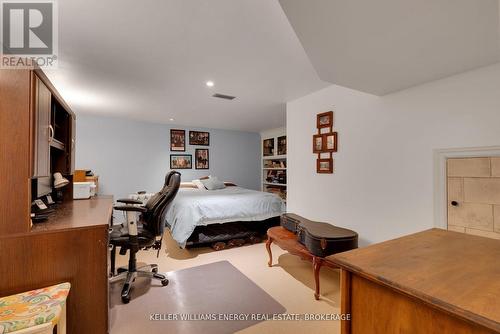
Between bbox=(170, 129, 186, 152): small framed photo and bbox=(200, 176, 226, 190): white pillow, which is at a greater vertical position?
bbox=(170, 129, 186, 152): small framed photo

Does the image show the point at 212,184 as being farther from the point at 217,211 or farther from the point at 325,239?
the point at 325,239

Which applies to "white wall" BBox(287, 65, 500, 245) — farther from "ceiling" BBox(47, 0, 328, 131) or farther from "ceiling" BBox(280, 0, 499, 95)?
"ceiling" BBox(47, 0, 328, 131)

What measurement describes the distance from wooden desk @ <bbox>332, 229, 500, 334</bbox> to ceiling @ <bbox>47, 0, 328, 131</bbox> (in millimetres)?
1619

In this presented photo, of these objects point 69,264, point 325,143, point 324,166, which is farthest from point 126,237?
point 325,143

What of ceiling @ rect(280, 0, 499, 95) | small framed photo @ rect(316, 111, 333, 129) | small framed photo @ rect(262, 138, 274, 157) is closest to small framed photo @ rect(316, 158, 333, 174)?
small framed photo @ rect(316, 111, 333, 129)

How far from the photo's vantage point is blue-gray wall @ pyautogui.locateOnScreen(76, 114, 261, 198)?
487cm

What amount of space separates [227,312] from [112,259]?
157cm

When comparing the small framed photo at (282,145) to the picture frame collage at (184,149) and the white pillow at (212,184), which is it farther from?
the picture frame collage at (184,149)

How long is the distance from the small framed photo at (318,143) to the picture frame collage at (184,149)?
11.7ft

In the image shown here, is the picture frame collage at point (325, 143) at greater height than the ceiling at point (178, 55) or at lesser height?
lesser

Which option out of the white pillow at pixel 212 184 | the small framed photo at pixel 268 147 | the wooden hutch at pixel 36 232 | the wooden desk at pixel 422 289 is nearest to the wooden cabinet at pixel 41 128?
the wooden hutch at pixel 36 232

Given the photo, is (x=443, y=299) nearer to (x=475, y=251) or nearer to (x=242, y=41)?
(x=475, y=251)

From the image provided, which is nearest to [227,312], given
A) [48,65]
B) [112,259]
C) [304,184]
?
[112,259]

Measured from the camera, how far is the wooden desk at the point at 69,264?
4.22 feet
